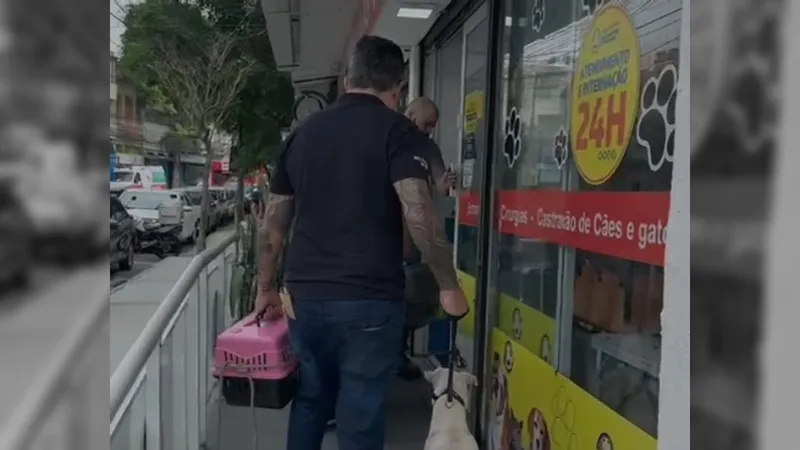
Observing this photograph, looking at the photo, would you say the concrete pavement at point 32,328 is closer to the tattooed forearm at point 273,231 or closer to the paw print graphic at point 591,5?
the paw print graphic at point 591,5

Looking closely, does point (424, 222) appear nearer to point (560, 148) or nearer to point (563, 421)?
point (560, 148)

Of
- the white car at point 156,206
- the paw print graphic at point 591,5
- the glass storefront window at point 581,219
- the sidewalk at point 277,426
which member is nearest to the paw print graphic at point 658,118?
the glass storefront window at point 581,219

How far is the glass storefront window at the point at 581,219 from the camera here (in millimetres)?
2334

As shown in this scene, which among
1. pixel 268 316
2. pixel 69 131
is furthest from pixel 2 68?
pixel 268 316

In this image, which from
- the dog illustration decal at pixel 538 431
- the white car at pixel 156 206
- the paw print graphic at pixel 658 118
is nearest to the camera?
the paw print graphic at pixel 658 118

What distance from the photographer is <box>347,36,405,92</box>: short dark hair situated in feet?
9.99

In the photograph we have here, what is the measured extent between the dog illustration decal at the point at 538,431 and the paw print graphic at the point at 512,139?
105cm

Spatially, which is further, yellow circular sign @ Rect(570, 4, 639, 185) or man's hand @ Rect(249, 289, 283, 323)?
man's hand @ Rect(249, 289, 283, 323)

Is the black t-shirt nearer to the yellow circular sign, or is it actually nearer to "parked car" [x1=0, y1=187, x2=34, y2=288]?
the yellow circular sign

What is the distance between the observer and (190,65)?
12.9 meters

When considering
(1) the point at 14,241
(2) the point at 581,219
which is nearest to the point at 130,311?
(2) the point at 581,219

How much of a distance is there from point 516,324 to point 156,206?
16.7 metres

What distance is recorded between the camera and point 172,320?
3135 mm

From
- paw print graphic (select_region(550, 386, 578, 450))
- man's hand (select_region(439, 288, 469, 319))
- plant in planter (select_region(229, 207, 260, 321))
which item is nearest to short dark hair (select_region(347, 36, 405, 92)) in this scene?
man's hand (select_region(439, 288, 469, 319))
